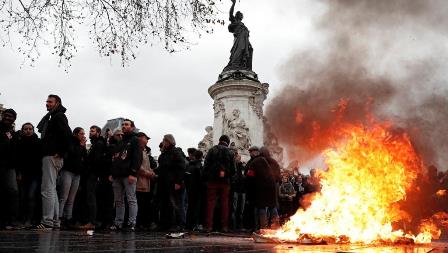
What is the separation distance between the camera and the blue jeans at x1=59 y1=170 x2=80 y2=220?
8.88 metres

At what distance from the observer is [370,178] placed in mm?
7406

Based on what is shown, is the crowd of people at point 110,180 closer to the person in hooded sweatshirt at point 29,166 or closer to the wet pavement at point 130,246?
the person in hooded sweatshirt at point 29,166

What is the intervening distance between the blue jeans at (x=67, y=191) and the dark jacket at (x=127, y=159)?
2.33 ft

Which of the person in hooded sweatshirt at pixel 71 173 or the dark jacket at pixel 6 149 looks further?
the person in hooded sweatshirt at pixel 71 173

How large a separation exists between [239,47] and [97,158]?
44.9ft

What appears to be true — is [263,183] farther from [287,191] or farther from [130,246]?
[130,246]

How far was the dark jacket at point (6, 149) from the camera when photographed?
7902 mm

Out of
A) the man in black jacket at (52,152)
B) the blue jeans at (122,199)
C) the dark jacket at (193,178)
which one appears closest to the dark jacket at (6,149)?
the man in black jacket at (52,152)

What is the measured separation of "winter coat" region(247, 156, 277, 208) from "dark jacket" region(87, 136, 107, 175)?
2962 mm

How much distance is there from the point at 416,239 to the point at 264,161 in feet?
11.8

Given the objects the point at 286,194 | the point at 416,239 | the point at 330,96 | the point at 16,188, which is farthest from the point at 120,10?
the point at 330,96

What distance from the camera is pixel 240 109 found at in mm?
20562

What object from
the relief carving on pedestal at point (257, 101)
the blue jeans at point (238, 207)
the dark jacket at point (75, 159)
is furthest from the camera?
the relief carving on pedestal at point (257, 101)

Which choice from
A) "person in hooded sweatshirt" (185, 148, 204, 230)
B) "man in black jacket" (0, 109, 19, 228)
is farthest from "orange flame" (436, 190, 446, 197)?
"man in black jacket" (0, 109, 19, 228)
